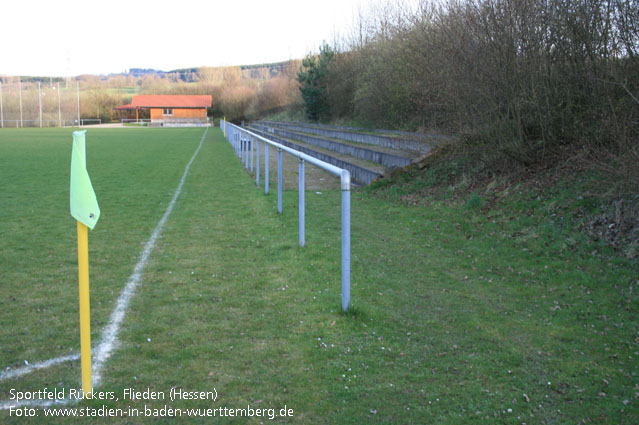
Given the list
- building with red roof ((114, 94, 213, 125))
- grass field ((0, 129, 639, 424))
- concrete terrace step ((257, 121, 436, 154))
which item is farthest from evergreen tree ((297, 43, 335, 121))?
building with red roof ((114, 94, 213, 125))

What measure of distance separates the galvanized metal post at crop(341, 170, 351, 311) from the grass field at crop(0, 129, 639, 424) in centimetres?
15

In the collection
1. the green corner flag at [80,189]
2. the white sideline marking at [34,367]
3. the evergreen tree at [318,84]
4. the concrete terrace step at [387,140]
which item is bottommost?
the white sideline marking at [34,367]

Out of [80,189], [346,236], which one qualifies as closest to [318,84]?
[346,236]

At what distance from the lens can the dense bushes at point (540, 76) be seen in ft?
23.5

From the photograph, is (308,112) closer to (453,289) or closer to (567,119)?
(567,119)

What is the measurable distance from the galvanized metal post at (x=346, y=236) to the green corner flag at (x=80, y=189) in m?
1.98

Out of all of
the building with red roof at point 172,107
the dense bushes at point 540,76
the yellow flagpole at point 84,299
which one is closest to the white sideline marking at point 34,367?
the yellow flagpole at point 84,299

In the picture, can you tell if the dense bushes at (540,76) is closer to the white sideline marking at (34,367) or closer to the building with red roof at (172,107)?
the white sideline marking at (34,367)

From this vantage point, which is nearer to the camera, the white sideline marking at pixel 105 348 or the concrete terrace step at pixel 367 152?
the white sideline marking at pixel 105 348

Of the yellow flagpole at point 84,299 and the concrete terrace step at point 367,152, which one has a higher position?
the concrete terrace step at point 367,152

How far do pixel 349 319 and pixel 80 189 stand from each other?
2.35 meters

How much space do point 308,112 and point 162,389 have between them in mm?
43847

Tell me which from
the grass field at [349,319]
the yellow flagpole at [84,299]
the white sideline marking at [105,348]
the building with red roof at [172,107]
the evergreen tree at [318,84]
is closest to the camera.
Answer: the yellow flagpole at [84,299]

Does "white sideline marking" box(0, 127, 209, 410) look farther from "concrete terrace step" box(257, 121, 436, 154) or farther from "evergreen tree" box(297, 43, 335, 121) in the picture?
"evergreen tree" box(297, 43, 335, 121)
